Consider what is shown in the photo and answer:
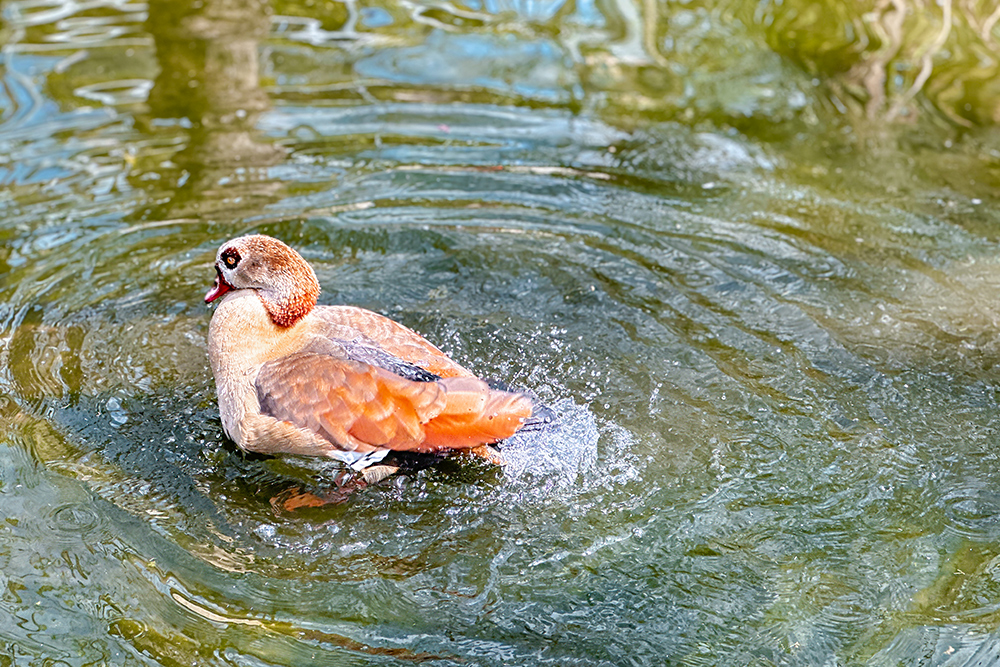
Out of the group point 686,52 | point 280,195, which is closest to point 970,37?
point 686,52

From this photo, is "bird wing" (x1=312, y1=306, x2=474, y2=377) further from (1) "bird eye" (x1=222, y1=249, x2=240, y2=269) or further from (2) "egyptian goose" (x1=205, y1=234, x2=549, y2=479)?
(1) "bird eye" (x1=222, y1=249, x2=240, y2=269)

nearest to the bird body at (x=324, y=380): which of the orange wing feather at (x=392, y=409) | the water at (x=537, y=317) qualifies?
the orange wing feather at (x=392, y=409)

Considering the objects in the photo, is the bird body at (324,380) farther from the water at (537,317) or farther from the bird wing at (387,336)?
the water at (537,317)

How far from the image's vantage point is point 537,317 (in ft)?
18.4

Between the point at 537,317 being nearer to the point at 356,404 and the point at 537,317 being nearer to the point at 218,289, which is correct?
the point at 356,404

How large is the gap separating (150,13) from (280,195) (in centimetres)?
362

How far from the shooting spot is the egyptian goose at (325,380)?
4480 millimetres

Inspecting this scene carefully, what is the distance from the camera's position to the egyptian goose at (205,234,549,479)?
14.7ft

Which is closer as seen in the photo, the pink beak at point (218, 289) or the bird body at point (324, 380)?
the bird body at point (324, 380)

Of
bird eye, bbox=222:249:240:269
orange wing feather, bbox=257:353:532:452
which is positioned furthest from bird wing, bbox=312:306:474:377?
bird eye, bbox=222:249:240:269

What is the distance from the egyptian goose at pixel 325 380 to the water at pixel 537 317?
213 millimetres

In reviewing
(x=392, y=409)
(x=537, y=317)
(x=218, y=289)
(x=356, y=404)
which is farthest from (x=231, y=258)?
(x=537, y=317)

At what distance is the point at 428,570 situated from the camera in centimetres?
405

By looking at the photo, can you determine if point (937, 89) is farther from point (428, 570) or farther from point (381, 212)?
point (428, 570)
